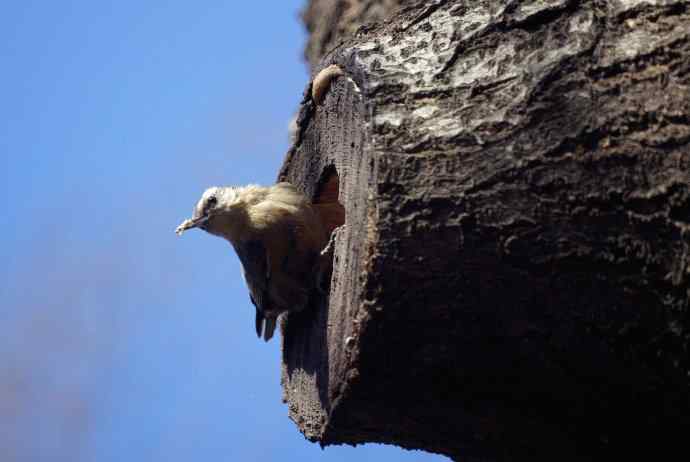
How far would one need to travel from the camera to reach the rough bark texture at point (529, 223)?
1.98 m

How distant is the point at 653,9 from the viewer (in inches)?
82.2

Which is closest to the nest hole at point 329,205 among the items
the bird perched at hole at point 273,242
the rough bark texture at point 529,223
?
the bird perched at hole at point 273,242

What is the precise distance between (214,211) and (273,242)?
0.25 metres

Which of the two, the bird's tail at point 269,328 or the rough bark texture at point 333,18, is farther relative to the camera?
the rough bark texture at point 333,18

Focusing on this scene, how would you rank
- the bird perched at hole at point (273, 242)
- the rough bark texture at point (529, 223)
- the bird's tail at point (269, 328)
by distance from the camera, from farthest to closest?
the bird's tail at point (269, 328), the bird perched at hole at point (273, 242), the rough bark texture at point (529, 223)

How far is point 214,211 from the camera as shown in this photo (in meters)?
2.92

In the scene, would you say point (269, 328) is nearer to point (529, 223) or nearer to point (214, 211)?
point (214, 211)

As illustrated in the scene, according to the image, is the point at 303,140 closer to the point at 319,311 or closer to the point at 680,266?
the point at 319,311

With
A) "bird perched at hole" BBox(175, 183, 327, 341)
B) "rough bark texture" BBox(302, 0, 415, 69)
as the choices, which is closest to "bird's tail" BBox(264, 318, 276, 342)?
"bird perched at hole" BBox(175, 183, 327, 341)

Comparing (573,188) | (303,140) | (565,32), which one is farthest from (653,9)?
(303,140)

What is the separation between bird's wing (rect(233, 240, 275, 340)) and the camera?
278cm

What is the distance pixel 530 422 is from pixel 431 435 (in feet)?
0.93

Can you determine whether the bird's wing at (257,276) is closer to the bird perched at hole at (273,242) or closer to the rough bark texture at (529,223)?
the bird perched at hole at (273,242)

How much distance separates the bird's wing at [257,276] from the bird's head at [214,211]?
0.31ft
